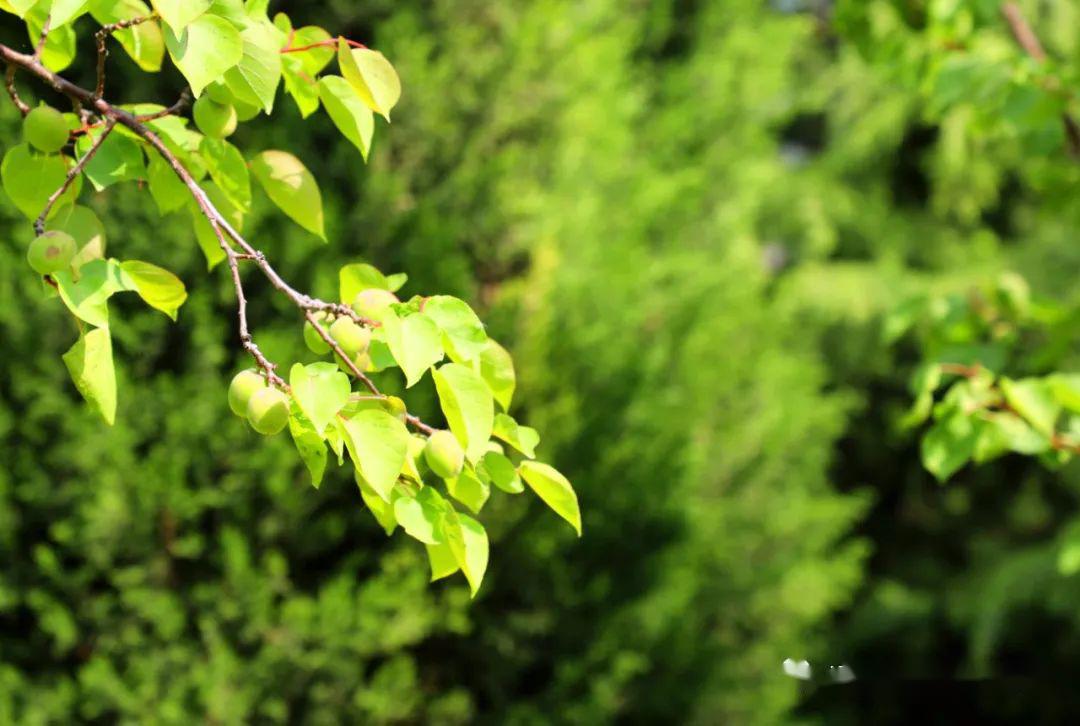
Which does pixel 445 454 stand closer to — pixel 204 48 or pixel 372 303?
pixel 372 303

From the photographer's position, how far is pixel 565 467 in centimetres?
357

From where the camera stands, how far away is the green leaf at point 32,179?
1.16 meters

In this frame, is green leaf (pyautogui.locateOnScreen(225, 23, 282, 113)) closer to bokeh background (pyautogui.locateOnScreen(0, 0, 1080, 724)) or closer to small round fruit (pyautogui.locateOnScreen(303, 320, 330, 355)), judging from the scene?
small round fruit (pyautogui.locateOnScreen(303, 320, 330, 355))

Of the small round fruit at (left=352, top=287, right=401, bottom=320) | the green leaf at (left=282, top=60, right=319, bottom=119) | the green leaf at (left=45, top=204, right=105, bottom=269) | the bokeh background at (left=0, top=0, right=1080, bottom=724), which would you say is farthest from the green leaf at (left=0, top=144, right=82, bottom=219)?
the bokeh background at (left=0, top=0, right=1080, bottom=724)

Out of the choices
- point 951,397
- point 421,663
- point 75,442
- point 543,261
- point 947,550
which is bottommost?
point 947,550

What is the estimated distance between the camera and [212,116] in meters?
1.20

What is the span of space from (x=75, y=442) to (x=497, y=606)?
1.33m

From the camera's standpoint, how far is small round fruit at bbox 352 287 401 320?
3.40 ft

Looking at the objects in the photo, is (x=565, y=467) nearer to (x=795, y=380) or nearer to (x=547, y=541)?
(x=547, y=541)

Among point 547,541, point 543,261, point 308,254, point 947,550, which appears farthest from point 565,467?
point 947,550

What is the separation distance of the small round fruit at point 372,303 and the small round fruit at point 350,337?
16mm

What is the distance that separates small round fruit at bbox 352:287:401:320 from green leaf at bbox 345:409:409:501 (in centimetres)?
11

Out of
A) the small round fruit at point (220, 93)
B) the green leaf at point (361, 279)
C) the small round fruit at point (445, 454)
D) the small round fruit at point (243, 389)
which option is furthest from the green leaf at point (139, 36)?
the small round fruit at point (445, 454)

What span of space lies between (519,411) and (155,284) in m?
2.50
